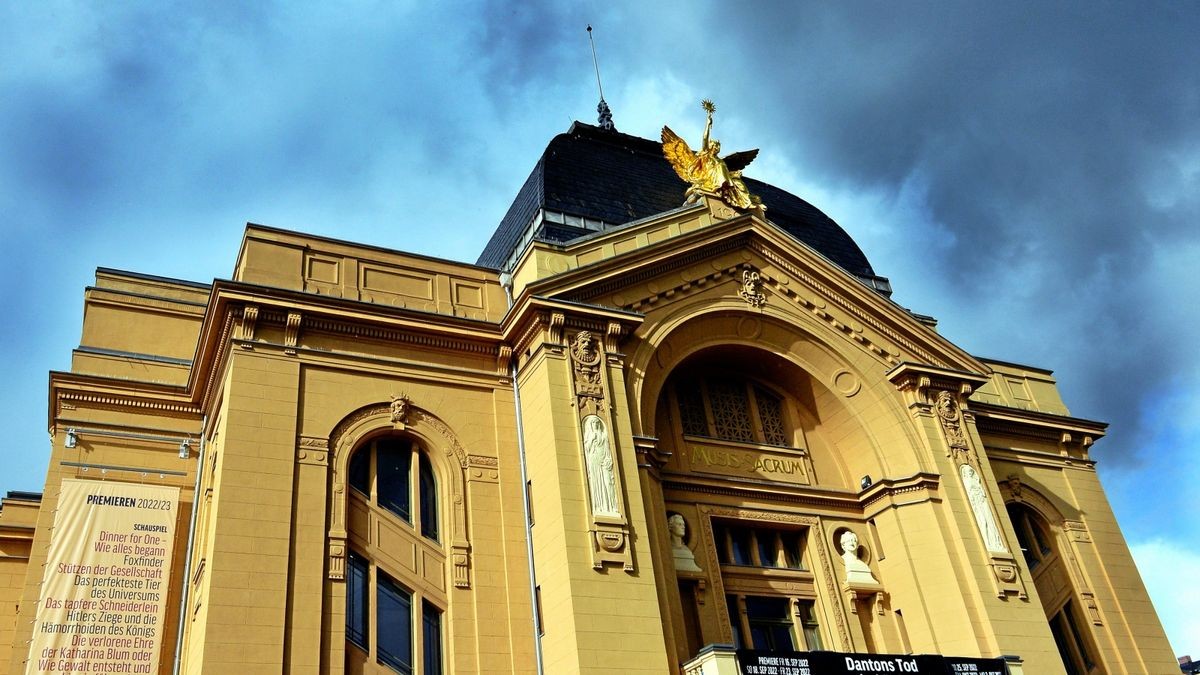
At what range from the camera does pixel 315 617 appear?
17.3m

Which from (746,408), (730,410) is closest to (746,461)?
(730,410)

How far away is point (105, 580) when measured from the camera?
19.8m

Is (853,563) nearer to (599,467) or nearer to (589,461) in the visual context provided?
(599,467)

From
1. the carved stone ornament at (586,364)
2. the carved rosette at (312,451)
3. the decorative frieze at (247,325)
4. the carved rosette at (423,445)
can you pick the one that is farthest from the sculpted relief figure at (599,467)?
the decorative frieze at (247,325)

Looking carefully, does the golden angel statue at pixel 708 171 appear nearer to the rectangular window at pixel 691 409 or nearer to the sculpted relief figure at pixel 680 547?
the rectangular window at pixel 691 409

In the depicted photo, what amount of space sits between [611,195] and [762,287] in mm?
5546

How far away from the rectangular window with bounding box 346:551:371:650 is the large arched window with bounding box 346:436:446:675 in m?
0.01

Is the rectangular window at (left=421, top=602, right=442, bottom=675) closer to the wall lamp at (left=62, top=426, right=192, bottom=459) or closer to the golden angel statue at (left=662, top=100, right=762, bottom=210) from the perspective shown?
the wall lamp at (left=62, top=426, right=192, bottom=459)

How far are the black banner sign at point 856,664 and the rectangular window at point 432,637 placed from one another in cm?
568

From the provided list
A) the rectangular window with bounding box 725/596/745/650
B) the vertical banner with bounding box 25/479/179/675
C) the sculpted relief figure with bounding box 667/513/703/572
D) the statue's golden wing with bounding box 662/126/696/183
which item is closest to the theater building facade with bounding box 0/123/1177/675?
the sculpted relief figure with bounding box 667/513/703/572

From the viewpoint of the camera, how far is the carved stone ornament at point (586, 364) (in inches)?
797

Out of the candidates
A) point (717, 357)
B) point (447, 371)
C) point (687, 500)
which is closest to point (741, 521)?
point (687, 500)

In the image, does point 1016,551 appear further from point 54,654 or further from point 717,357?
point 54,654

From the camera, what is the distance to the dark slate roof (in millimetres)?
26719
